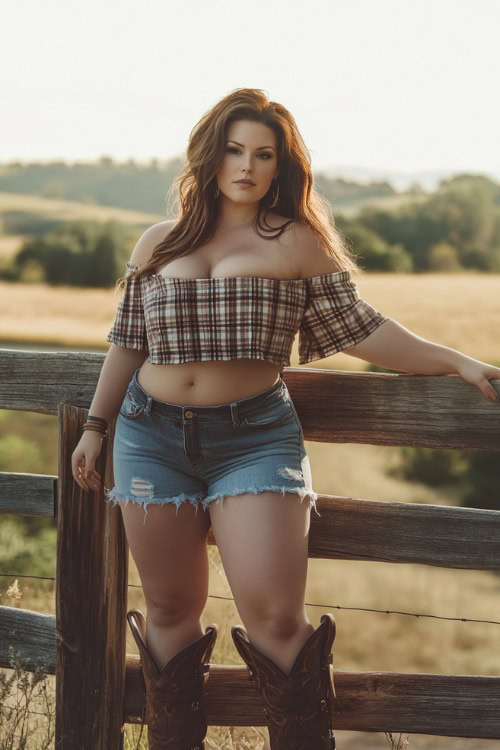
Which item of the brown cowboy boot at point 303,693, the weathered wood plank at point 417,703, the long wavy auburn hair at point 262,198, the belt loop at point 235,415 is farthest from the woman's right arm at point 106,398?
the weathered wood plank at point 417,703

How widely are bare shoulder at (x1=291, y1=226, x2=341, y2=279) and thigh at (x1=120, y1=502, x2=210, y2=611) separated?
74cm

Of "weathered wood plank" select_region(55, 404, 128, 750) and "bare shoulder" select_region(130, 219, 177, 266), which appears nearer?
"bare shoulder" select_region(130, 219, 177, 266)

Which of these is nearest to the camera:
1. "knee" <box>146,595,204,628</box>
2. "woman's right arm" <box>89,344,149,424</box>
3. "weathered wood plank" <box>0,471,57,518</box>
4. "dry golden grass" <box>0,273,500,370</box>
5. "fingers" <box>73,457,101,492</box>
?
"knee" <box>146,595,204,628</box>

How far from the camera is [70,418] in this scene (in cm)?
284

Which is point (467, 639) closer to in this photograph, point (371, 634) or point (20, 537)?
point (371, 634)

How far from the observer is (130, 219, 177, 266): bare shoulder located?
2.57 meters

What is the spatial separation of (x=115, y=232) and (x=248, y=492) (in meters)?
33.5

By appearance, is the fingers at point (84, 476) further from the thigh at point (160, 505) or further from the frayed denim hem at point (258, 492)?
the frayed denim hem at point (258, 492)

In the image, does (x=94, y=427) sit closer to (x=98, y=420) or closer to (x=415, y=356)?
(x=98, y=420)

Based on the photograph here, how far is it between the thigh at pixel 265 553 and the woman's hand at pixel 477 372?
24.5 inches

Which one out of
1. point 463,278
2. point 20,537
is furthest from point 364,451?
point 20,537

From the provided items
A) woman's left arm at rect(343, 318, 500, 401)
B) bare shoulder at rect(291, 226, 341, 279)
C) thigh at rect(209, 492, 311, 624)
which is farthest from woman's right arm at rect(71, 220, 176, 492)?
woman's left arm at rect(343, 318, 500, 401)

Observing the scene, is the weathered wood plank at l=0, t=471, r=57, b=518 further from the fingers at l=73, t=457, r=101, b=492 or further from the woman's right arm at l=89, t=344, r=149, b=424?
the woman's right arm at l=89, t=344, r=149, b=424

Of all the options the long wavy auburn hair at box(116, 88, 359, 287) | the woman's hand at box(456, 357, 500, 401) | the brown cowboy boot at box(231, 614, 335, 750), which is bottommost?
the brown cowboy boot at box(231, 614, 335, 750)
